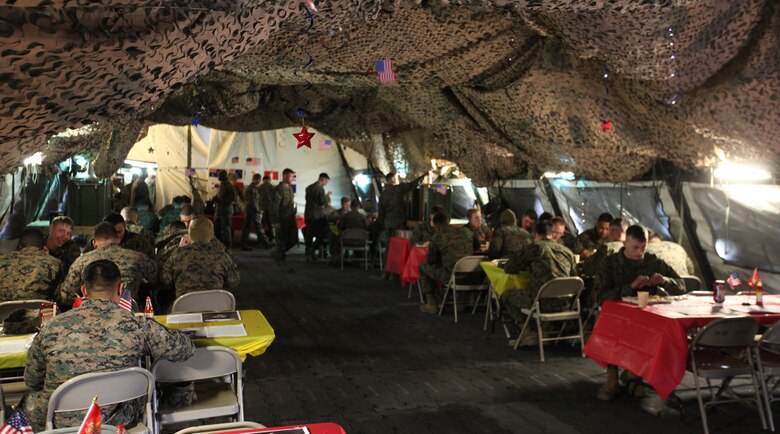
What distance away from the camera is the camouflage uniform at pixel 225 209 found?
15406 millimetres

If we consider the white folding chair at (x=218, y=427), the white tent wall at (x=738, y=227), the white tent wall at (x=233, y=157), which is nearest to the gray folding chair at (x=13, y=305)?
the white folding chair at (x=218, y=427)

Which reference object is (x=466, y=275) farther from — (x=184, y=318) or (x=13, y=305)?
(x=13, y=305)

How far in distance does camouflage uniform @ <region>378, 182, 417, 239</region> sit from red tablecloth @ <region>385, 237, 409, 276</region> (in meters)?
2.02

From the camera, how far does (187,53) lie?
3.47m

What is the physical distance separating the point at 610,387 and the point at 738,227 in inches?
128

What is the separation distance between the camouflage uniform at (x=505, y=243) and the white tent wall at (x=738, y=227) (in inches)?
83.0

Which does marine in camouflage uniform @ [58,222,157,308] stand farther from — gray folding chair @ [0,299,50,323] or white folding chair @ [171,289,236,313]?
white folding chair @ [171,289,236,313]

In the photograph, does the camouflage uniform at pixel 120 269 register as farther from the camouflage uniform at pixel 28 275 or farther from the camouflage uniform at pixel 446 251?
the camouflage uniform at pixel 446 251

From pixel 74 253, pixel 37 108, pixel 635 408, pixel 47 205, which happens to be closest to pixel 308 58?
pixel 74 253

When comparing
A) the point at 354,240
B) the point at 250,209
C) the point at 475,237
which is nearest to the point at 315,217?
the point at 354,240

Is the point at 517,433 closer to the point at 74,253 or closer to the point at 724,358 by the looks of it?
the point at 724,358

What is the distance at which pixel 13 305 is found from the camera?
4840 mm

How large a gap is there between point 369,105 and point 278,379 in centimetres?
821

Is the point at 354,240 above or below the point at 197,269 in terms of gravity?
below
